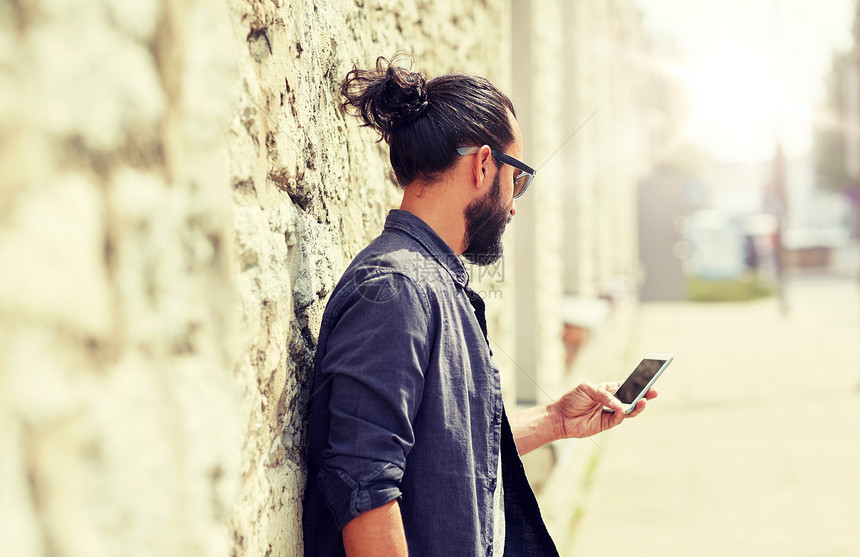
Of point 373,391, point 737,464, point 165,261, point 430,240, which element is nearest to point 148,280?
point 165,261

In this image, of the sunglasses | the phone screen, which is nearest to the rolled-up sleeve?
the sunglasses

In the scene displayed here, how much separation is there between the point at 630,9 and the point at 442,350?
1198 cm

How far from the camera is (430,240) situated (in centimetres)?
153

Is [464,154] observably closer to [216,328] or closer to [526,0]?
[216,328]

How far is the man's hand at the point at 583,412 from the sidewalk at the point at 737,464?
7.37 feet

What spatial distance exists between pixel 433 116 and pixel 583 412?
82cm

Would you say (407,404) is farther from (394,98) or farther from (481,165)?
(394,98)

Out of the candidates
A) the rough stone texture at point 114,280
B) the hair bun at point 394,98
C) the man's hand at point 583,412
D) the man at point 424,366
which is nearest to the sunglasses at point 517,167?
the man at point 424,366

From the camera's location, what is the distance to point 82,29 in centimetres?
74

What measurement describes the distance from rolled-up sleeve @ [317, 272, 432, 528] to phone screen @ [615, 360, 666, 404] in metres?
0.76

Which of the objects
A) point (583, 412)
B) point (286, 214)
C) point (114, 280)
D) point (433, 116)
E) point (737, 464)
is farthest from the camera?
point (737, 464)

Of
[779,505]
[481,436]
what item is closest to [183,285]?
[481,436]

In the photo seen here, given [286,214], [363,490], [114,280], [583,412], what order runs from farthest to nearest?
[583,412] < [286,214] < [363,490] < [114,280]

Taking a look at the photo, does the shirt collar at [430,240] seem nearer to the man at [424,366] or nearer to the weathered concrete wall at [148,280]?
the man at [424,366]
